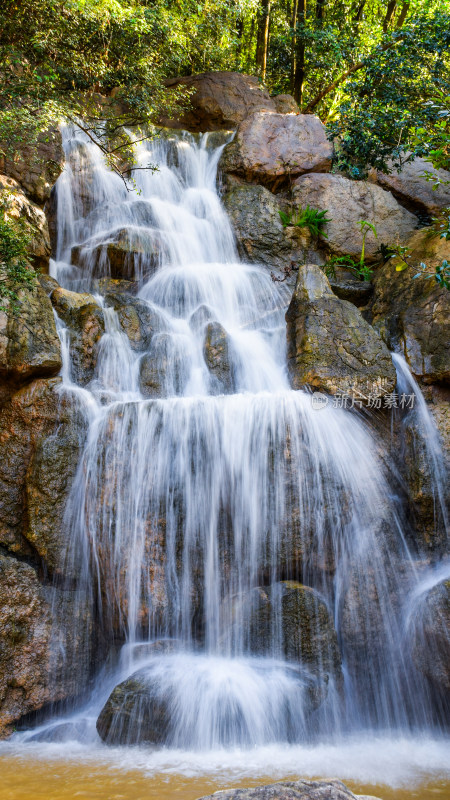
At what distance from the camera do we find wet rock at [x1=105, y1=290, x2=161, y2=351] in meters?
7.86

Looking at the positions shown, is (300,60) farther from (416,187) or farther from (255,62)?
(416,187)

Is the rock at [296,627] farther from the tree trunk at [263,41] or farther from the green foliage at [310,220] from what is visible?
the tree trunk at [263,41]

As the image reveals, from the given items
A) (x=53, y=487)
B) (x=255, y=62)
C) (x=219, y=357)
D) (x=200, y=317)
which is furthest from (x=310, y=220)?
(x=255, y=62)

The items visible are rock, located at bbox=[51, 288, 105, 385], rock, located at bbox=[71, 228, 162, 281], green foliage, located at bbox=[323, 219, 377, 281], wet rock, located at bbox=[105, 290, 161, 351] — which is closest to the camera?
rock, located at bbox=[51, 288, 105, 385]

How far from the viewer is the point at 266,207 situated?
1098 cm

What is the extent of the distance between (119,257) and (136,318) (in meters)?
1.69

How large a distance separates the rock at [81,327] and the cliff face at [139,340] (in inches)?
0.8

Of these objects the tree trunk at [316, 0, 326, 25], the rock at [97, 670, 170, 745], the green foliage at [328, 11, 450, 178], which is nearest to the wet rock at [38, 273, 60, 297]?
the rock at [97, 670, 170, 745]

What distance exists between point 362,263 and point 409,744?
792cm

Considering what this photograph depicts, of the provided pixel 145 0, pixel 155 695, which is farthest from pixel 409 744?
pixel 145 0

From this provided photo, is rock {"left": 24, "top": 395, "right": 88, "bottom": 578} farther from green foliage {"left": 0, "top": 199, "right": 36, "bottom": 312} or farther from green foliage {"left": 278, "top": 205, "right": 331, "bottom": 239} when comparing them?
green foliage {"left": 278, "top": 205, "right": 331, "bottom": 239}

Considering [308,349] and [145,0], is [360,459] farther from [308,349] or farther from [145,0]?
[145,0]

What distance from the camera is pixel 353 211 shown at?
35.1 feet

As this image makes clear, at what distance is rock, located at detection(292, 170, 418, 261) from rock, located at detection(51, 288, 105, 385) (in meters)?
5.42
